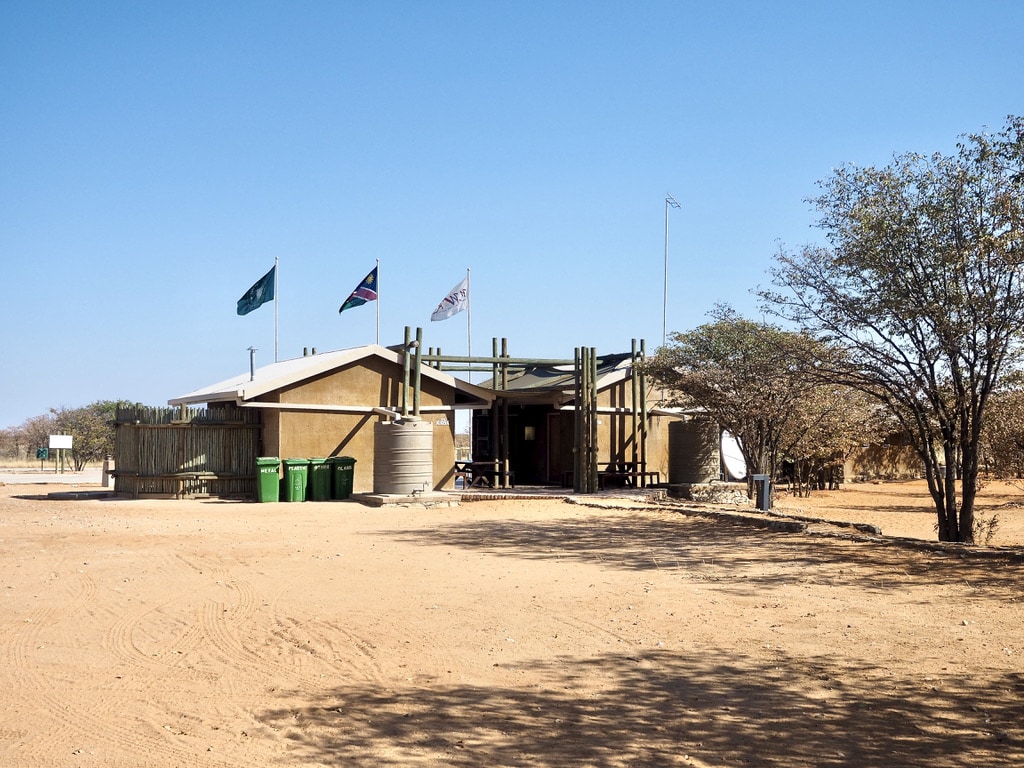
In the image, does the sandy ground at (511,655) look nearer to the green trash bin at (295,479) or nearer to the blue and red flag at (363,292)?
the green trash bin at (295,479)

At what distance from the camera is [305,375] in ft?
73.5

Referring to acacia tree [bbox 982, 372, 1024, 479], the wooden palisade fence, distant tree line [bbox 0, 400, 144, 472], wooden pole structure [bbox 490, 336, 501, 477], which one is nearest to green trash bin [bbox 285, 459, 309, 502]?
the wooden palisade fence

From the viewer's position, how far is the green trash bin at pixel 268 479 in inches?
843

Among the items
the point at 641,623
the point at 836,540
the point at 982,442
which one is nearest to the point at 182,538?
the point at 641,623

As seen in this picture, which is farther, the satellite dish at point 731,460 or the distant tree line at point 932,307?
the satellite dish at point 731,460

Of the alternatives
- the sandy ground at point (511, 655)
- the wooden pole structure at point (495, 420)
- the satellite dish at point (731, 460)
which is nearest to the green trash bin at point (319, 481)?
the wooden pole structure at point (495, 420)

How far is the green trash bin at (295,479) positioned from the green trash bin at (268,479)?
0.73 feet

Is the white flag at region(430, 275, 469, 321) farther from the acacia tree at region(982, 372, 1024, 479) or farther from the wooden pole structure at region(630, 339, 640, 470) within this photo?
the acacia tree at region(982, 372, 1024, 479)

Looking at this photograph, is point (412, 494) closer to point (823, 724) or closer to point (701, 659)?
point (701, 659)

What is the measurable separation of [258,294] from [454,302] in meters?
5.73

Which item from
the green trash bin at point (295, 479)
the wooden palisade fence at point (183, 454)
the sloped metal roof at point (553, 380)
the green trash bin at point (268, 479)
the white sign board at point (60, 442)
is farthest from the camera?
the white sign board at point (60, 442)

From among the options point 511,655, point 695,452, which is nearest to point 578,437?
point 695,452

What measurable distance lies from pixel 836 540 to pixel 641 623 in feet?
20.9

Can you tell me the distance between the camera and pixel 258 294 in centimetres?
2755
